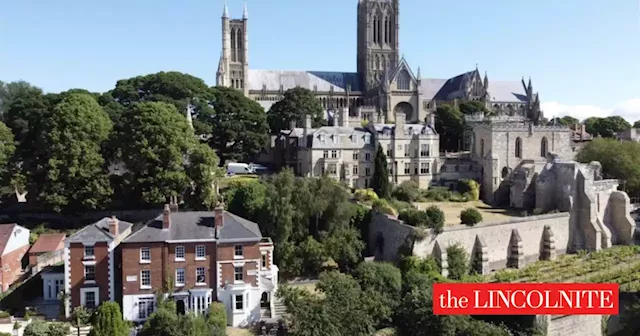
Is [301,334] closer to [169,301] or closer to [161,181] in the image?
[169,301]

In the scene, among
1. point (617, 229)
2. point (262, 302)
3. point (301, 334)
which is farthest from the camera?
point (617, 229)

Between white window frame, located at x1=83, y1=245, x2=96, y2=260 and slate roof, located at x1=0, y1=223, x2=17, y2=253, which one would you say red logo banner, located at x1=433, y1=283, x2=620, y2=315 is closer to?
white window frame, located at x1=83, y1=245, x2=96, y2=260

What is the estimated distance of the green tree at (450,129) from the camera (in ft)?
209

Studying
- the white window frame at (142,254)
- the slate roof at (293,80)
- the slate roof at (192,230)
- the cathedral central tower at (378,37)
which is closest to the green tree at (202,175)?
the slate roof at (192,230)

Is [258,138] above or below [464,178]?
above

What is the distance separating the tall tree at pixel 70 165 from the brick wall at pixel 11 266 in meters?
4.03

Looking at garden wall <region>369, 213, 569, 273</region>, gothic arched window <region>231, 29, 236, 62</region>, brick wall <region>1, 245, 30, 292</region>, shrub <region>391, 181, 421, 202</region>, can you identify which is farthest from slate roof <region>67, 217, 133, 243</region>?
gothic arched window <region>231, 29, 236, 62</region>

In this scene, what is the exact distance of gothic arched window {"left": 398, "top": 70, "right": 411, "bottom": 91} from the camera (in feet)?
258

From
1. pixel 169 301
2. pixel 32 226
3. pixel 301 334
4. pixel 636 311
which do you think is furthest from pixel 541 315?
pixel 32 226

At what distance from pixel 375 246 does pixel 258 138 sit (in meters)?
17.6

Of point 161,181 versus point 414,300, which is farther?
point 161,181

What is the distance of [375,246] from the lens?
120ft

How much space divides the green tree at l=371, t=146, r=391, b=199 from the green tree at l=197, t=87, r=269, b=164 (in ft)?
37.4

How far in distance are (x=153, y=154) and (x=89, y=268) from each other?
9.07 metres
